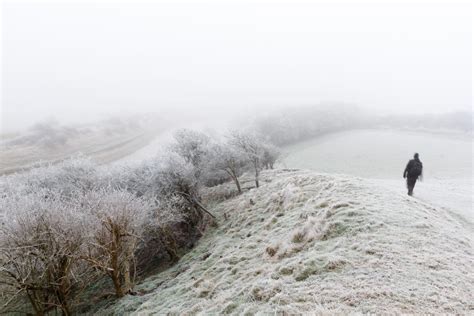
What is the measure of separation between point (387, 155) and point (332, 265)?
6036 cm

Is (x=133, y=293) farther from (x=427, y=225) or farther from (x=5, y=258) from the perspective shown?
(x=427, y=225)

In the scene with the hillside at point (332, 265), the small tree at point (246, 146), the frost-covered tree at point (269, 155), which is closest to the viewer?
the hillside at point (332, 265)

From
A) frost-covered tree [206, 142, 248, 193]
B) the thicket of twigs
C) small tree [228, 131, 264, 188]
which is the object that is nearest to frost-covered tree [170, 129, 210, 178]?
the thicket of twigs

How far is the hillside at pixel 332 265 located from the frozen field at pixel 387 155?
1432 centimetres

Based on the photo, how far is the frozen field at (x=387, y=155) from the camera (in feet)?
139

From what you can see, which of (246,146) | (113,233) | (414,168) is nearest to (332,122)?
(246,146)

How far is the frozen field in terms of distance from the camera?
1673 inches

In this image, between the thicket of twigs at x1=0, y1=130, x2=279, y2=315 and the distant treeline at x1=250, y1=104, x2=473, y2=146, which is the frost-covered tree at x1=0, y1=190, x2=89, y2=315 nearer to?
the thicket of twigs at x1=0, y1=130, x2=279, y2=315

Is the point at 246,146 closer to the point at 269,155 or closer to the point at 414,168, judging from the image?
the point at 269,155

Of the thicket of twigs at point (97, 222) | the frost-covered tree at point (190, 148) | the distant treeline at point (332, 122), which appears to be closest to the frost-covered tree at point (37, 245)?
the thicket of twigs at point (97, 222)

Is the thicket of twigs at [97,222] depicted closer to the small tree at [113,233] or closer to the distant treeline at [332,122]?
the small tree at [113,233]

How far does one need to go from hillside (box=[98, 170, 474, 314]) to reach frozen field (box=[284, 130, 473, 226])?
1432 cm

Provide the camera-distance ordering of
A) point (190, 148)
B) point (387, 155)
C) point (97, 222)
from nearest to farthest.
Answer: point (97, 222)
point (190, 148)
point (387, 155)

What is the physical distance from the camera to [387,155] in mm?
60875
